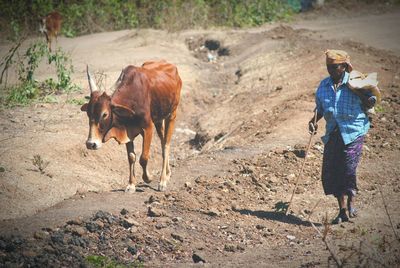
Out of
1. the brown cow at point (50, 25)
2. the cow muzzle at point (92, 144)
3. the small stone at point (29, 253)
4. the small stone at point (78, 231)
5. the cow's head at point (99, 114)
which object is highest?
the cow's head at point (99, 114)

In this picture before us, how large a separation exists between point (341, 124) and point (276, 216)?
1.31 meters

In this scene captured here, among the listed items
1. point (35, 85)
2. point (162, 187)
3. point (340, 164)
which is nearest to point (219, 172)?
point (162, 187)

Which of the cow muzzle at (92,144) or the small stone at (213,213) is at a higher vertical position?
the cow muzzle at (92,144)

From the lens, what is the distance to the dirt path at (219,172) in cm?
624

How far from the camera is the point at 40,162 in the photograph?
7.65m

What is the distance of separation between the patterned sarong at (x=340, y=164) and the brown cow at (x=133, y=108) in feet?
6.63

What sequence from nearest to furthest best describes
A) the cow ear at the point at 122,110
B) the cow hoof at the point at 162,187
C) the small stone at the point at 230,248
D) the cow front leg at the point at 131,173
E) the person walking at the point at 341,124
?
the small stone at the point at 230,248, the person walking at the point at 341,124, the cow ear at the point at 122,110, the cow front leg at the point at 131,173, the cow hoof at the point at 162,187

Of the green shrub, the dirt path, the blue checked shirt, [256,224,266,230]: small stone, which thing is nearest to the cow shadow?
the dirt path

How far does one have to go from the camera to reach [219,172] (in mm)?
8219

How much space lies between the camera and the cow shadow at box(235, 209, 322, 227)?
23.0ft

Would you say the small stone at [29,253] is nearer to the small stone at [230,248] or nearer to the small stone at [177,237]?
the small stone at [177,237]

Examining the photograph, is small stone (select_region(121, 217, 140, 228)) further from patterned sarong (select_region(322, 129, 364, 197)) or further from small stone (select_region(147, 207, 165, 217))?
patterned sarong (select_region(322, 129, 364, 197))

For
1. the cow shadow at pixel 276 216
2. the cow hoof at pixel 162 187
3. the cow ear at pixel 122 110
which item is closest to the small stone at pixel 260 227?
the cow shadow at pixel 276 216

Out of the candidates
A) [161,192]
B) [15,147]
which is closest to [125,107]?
[161,192]
